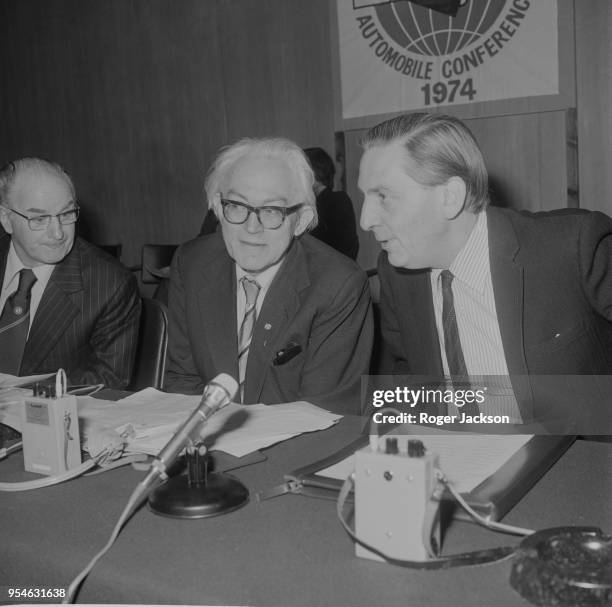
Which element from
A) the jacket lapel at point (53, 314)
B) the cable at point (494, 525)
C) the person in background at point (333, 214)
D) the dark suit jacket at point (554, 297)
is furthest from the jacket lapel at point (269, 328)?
the person in background at point (333, 214)

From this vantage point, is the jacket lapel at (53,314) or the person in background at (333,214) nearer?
the jacket lapel at (53,314)

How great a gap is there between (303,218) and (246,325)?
13.5 inches

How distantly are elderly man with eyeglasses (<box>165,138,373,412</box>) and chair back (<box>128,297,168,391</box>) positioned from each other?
0.03 meters

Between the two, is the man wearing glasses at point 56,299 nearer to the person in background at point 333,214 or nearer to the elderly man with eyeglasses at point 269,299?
the elderly man with eyeglasses at point 269,299

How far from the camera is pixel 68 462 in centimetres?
120

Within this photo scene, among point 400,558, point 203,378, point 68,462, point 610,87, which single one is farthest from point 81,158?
point 400,558

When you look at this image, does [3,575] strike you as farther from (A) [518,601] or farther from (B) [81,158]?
(B) [81,158]

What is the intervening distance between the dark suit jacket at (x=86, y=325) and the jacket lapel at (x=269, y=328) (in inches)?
19.2

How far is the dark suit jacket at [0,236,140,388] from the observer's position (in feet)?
7.23

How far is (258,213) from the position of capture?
2014 millimetres

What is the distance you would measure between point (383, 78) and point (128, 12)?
2346 millimetres

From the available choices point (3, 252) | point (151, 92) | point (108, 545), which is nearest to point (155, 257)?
point (151, 92)

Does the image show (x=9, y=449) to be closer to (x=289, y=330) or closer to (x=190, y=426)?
(x=190, y=426)

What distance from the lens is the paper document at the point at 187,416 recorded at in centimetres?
129
